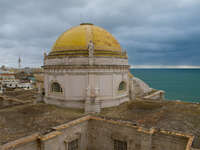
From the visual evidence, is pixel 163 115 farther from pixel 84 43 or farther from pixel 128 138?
pixel 84 43

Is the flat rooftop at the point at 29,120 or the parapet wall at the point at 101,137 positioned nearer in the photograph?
the parapet wall at the point at 101,137

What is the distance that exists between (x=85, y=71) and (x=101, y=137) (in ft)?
27.2

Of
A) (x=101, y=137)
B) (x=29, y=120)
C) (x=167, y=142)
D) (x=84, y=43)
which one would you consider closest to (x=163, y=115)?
(x=167, y=142)

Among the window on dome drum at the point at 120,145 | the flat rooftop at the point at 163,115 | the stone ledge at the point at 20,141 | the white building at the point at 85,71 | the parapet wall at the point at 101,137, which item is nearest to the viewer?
the stone ledge at the point at 20,141

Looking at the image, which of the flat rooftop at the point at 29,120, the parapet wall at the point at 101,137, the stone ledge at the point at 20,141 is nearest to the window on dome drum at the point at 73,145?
the parapet wall at the point at 101,137

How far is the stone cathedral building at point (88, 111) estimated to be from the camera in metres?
13.7

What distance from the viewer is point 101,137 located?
17.2 meters

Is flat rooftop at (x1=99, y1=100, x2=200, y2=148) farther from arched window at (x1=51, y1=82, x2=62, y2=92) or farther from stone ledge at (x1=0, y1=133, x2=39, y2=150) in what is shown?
stone ledge at (x1=0, y1=133, x2=39, y2=150)

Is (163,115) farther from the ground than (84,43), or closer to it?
closer to it

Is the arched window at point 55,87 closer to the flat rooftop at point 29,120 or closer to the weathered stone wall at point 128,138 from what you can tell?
the flat rooftop at point 29,120

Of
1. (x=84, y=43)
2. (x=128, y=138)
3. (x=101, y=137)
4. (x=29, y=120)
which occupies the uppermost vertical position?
(x=84, y=43)

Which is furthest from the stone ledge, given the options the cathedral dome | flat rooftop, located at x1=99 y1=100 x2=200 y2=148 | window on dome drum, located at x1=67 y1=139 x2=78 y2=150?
the cathedral dome

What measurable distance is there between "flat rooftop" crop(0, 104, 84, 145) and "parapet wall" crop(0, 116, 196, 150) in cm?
97

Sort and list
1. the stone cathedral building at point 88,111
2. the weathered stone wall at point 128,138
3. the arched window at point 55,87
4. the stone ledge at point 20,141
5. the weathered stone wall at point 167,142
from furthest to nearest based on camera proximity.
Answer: the arched window at point 55,87, the stone cathedral building at point 88,111, the weathered stone wall at point 128,138, the weathered stone wall at point 167,142, the stone ledge at point 20,141
